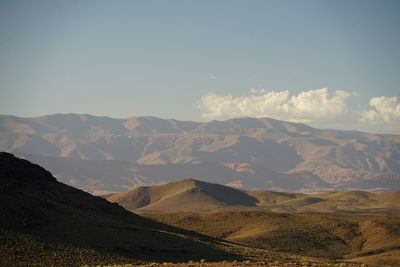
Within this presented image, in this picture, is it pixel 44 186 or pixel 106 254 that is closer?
pixel 106 254

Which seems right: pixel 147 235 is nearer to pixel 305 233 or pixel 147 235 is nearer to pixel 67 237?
pixel 67 237

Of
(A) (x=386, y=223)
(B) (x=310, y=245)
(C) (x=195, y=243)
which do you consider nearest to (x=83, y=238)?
(C) (x=195, y=243)

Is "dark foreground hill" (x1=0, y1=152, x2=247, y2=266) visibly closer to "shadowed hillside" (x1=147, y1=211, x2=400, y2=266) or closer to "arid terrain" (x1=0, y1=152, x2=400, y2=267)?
"arid terrain" (x1=0, y1=152, x2=400, y2=267)

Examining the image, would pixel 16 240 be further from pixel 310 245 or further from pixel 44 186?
pixel 310 245

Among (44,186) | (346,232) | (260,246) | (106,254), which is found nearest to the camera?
(106,254)

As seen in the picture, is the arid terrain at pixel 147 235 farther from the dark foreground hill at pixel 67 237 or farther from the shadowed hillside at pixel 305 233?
the shadowed hillside at pixel 305 233

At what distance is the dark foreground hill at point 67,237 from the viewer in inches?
2111

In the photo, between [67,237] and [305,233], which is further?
[305,233]

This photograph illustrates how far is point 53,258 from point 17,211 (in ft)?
45.2

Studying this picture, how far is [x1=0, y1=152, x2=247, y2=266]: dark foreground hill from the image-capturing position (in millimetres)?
53625

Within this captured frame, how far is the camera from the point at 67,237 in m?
61.5

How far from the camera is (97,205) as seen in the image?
90438mm

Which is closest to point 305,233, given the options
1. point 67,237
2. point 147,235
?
point 147,235

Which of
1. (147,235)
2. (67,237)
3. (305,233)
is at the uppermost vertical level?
(67,237)
